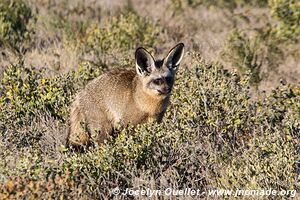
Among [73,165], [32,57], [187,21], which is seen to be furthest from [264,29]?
[73,165]

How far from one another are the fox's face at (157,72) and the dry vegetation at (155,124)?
0.37 metres

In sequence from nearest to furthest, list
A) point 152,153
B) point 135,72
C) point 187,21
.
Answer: point 152,153 → point 135,72 → point 187,21

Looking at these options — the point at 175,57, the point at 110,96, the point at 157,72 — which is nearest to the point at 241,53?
the point at 175,57

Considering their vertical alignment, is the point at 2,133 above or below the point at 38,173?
below

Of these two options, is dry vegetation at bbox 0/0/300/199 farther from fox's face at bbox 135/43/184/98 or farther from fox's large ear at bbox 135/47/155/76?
fox's large ear at bbox 135/47/155/76

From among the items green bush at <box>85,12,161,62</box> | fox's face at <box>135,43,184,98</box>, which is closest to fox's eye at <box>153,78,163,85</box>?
fox's face at <box>135,43,184,98</box>

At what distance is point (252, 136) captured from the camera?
765cm

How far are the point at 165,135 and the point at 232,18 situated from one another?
356 inches

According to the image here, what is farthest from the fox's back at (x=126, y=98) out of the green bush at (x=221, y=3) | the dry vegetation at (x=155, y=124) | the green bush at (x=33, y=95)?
the green bush at (x=221, y=3)

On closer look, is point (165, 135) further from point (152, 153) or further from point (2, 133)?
point (2, 133)

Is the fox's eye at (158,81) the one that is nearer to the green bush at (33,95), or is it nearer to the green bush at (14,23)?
the green bush at (33,95)

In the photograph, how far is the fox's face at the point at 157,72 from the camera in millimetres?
7422

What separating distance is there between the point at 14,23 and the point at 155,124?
655cm

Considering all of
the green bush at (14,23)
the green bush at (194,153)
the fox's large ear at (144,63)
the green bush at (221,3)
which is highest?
the fox's large ear at (144,63)
